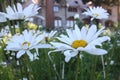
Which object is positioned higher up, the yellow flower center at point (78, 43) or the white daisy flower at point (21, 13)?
the white daisy flower at point (21, 13)

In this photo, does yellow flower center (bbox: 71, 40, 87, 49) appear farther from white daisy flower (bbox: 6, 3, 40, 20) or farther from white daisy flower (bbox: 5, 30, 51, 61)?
white daisy flower (bbox: 6, 3, 40, 20)

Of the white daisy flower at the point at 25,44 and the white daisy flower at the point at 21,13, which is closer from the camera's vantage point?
the white daisy flower at the point at 25,44

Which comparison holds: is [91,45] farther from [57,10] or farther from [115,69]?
[57,10]

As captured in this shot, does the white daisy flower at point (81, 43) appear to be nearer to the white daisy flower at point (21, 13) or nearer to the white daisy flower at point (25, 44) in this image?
the white daisy flower at point (25, 44)

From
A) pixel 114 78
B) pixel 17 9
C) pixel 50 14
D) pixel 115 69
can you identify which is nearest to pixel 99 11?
pixel 17 9

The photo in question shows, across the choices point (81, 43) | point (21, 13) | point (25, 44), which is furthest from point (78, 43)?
point (21, 13)

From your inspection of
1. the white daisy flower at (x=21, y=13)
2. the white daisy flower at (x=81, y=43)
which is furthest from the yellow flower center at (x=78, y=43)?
the white daisy flower at (x=21, y=13)

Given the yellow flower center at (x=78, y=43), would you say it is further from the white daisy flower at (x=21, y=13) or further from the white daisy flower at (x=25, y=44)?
the white daisy flower at (x=21, y=13)

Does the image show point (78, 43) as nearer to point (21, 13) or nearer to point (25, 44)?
point (25, 44)

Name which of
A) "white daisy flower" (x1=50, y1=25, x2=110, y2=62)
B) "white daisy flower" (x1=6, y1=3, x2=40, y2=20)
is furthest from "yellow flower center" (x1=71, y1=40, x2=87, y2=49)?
"white daisy flower" (x1=6, y1=3, x2=40, y2=20)
